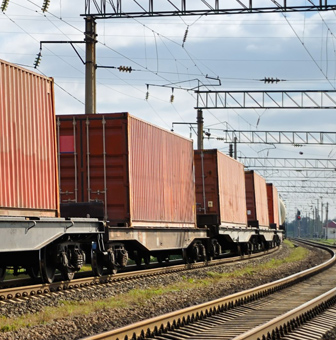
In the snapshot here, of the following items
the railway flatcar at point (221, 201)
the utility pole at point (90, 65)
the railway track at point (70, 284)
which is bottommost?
the railway track at point (70, 284)

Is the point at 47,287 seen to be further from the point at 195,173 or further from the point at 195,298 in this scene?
the point at 195,173

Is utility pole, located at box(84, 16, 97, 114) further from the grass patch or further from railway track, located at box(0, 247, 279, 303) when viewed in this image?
the grass patch

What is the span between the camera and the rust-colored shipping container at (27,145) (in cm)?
1246

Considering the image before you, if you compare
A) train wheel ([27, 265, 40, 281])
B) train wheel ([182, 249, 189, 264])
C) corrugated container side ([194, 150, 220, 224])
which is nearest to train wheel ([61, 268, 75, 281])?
train wheel ([27, 265, 40, 281])

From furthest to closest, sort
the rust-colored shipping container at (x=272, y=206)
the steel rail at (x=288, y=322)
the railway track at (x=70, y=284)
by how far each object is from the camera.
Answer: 1. the rust-colored shipping container at (x=272, y=206)
2. the railway track at (x=70, y=284)
3. the steel rail at (x=288, y=322)

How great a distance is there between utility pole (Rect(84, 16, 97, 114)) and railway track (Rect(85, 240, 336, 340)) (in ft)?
23.6

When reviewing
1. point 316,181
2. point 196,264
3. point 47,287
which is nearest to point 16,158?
point 47,287

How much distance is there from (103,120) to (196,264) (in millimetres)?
7578

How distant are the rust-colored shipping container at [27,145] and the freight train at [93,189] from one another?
2 centimetres

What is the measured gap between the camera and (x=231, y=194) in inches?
1128

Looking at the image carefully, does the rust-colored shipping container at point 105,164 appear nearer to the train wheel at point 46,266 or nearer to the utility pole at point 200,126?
the train wheel at point 46,266

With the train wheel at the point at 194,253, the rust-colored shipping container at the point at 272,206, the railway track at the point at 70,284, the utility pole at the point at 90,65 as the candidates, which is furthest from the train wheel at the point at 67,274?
the rust-colored shipping container at the point at 272,206

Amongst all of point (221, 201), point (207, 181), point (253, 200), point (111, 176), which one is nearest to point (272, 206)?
point (253, 200)

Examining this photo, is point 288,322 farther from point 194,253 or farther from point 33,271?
point 194,253
